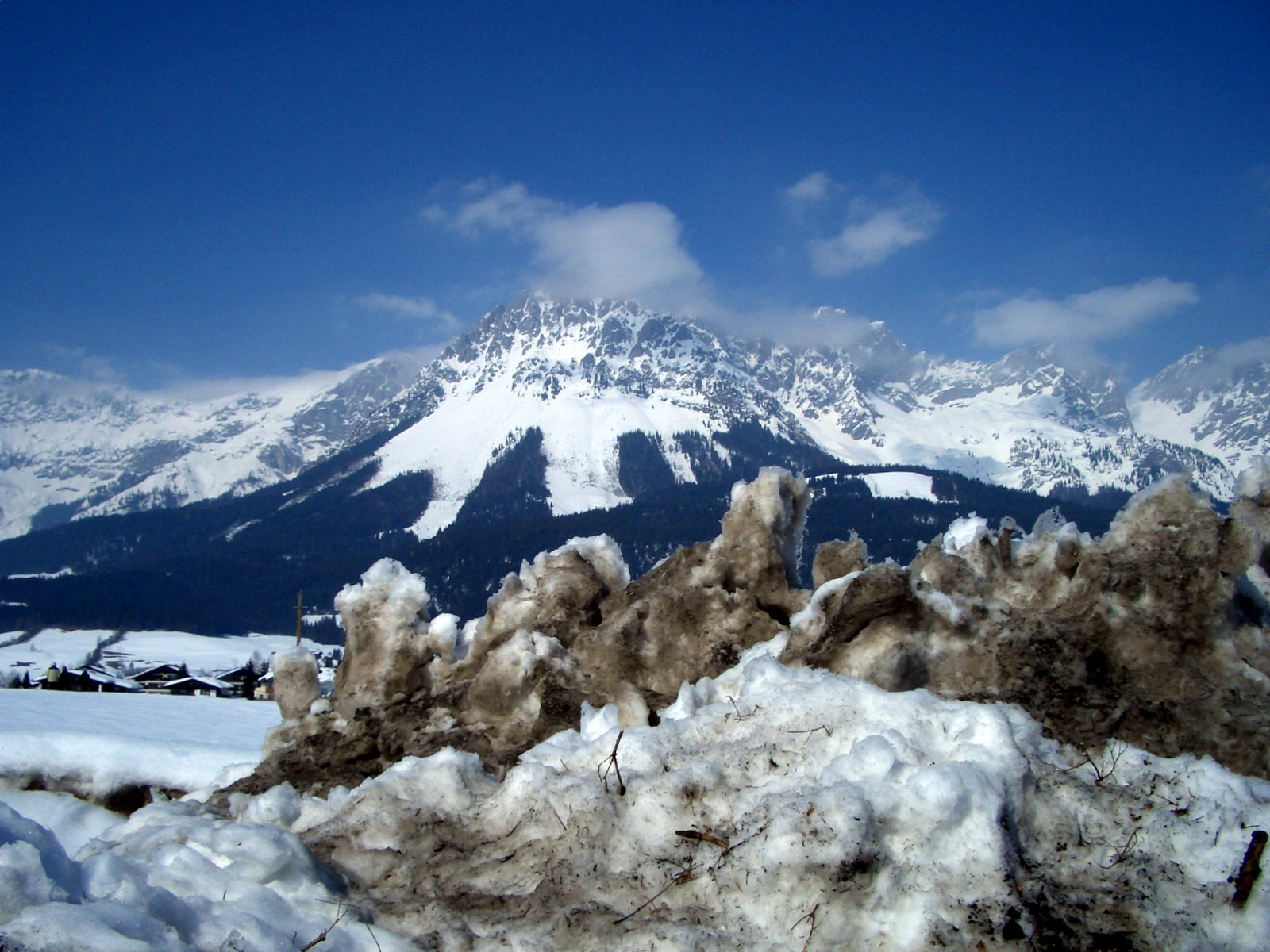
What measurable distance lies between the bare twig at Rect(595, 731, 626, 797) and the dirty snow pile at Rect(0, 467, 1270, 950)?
0.06ft

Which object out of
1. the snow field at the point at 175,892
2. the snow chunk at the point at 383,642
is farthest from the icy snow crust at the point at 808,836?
the snow chunk at the point at 383,642

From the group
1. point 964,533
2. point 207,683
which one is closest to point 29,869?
point 964,533

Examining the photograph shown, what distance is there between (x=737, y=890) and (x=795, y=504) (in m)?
4.35

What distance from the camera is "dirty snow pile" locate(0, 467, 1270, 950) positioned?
3348mm

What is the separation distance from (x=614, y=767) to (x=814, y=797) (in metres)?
0.94

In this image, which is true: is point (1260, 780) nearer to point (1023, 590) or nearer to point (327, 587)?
point (1023, 590)

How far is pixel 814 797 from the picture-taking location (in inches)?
143

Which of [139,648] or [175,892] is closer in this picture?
[175,892]

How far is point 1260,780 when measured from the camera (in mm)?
4004

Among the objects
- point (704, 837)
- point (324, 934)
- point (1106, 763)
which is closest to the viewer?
point (324, 934)

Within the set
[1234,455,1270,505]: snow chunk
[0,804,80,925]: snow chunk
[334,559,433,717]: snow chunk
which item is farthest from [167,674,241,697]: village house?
[0,804,80,925]: snow chunk

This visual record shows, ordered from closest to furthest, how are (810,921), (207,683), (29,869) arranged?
1. (29,869)
2. (810,921)
3. (207,683)

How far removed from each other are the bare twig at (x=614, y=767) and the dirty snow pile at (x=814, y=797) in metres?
0.02

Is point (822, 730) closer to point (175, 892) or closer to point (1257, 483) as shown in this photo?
point (175, 892)
